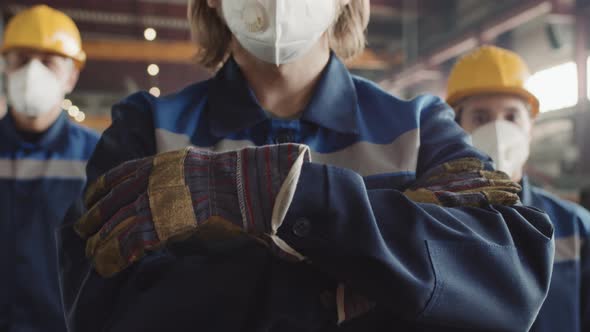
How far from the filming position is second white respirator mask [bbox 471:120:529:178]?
181 cm

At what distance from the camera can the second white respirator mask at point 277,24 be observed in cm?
86

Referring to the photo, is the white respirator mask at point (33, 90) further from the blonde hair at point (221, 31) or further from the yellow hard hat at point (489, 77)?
the yellow hard hat at point (489, 77)

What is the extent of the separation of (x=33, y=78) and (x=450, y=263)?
2.23 metres

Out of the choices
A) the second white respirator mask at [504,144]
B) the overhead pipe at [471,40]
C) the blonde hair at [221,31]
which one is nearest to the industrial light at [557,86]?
Answer: the overhead pipe at [471,40]

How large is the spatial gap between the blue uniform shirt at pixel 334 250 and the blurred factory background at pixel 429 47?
514 centimetres

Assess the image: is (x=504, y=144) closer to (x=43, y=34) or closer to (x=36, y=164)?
(x=36, y=164)

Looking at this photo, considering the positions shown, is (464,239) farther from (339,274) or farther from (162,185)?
(162,185)

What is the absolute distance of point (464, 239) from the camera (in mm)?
688

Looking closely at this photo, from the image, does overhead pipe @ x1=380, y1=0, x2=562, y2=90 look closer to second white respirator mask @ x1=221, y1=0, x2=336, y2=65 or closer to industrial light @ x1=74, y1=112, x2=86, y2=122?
second white respirator mask @ x1=221, y1=0, x2=336, y2=65

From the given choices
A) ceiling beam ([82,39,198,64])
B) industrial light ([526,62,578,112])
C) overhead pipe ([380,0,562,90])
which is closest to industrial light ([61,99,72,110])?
ceiling beam ([82,39,198,64])

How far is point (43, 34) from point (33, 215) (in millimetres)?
971

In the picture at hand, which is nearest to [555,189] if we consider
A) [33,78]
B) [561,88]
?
A: [561,88]

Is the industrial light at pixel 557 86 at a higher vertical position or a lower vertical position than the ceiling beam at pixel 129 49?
lower

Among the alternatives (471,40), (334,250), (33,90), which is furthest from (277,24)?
(471,40)
